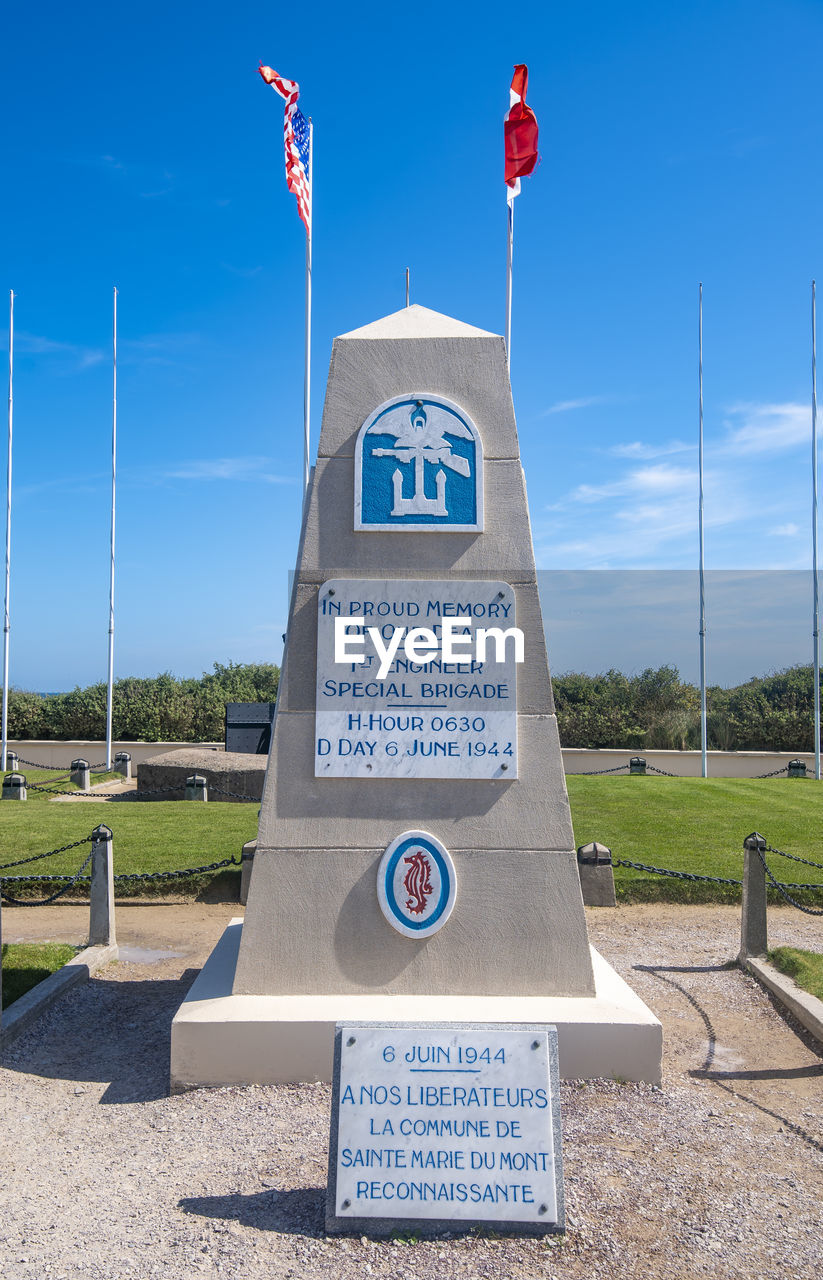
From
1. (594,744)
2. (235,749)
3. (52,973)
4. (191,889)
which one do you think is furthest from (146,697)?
(52,973)

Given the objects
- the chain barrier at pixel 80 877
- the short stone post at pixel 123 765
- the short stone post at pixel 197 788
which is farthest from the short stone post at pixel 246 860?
Answer: the short stone post at pixel 123 765

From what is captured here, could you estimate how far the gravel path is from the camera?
3.15 meters

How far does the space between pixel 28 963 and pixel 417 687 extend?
13.7 ft

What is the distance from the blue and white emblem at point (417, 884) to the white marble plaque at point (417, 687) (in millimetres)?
385

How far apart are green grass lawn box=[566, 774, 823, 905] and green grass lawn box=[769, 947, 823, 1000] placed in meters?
2.31

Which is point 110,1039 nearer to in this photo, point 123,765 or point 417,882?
point 417,882

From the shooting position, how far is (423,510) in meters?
5.07

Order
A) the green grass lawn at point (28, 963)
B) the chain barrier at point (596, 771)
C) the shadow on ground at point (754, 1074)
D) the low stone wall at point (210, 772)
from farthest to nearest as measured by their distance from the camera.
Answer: the chain barrier at point (596, 771)
the low stone wall at point (210, 772)
the green grass lawn at point (28, 963)
the shadow on ground at point (754, 1074)

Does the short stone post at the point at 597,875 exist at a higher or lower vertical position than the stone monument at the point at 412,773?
lower

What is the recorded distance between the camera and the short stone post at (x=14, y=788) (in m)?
15.6

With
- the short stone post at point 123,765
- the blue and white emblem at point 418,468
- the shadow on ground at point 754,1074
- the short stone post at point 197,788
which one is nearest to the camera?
the shadow on ground at point 754,1074

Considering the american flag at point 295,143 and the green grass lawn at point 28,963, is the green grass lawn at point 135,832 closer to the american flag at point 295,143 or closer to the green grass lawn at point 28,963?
the green grass lawn at point 28,963

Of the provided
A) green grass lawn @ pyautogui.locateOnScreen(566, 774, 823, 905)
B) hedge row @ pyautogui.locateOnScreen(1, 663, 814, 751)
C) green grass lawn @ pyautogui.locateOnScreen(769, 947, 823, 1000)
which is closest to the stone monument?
green grass lawn @ pyautogui.locateOnScreen(769, 947, 823, 1000)

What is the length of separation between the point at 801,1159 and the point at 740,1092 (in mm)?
812
